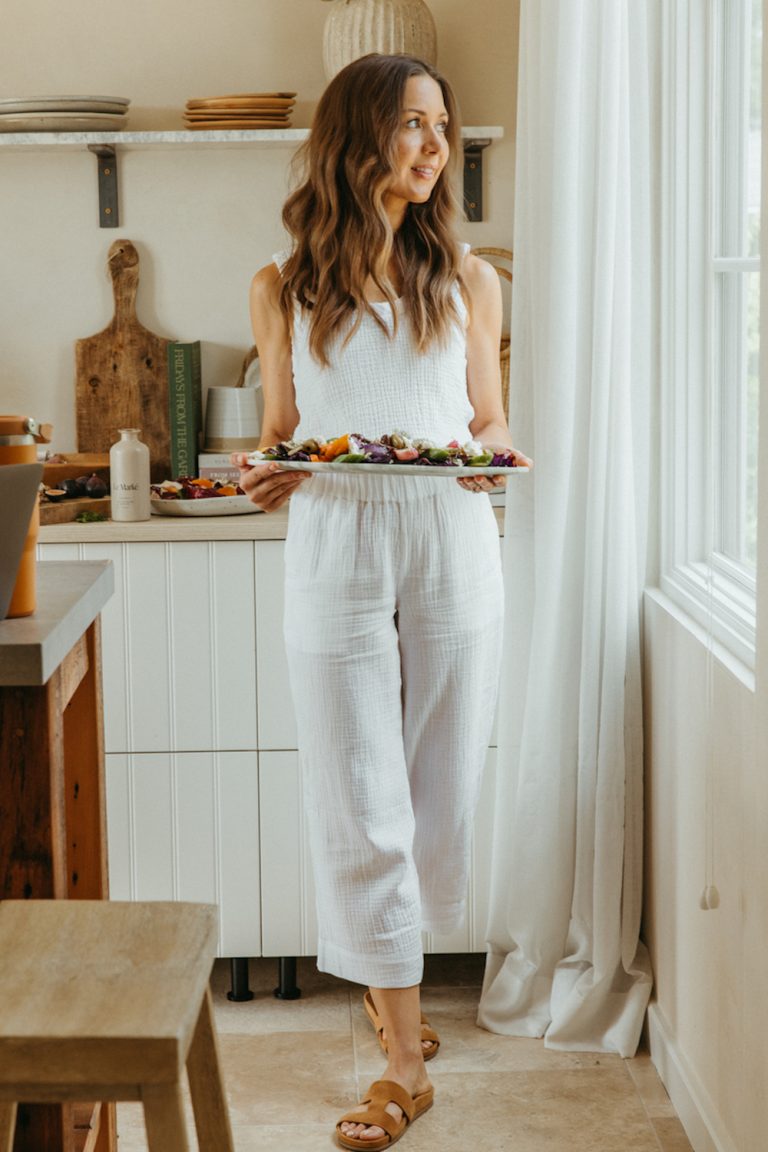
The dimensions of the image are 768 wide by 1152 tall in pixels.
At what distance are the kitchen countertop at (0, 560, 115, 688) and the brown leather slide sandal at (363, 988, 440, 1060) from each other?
1.14 m

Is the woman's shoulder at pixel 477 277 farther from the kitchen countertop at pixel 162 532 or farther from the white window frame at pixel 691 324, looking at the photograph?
the kitchen countertop at pixel 162 532

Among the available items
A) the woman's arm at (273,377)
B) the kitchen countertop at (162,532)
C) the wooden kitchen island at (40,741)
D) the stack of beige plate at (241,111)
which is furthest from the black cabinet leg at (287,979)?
the stack of beige plate at (241,111)

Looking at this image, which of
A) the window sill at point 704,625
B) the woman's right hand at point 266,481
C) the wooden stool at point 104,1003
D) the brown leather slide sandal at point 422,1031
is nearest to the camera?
the wooden stool at point 104,1003

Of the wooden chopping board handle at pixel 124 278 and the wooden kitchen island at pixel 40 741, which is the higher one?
the wooden chopping board handle at pixel 124 278

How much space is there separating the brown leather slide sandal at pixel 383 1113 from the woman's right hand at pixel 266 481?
98cm

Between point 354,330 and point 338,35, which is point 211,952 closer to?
point 354,330

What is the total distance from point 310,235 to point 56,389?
111 cm

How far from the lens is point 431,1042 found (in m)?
2.58

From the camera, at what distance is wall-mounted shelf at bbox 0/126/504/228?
2.94 m

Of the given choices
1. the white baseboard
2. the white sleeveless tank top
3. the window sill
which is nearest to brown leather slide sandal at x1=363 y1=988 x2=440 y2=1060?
the white baseboard

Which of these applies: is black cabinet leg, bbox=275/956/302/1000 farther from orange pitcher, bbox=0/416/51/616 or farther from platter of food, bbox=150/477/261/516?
orange pitcher, bbox=0/416/51/616

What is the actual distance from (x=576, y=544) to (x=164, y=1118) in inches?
58.9

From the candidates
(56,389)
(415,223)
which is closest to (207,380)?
Answer: (56,389)

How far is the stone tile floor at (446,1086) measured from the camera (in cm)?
229
